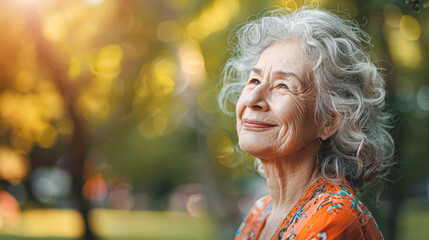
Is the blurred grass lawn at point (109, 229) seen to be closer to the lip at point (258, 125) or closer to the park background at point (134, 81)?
the park background at point (134, 81)

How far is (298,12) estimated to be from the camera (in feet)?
6.62

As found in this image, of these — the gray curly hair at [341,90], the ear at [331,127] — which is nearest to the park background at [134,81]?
the gray curly hair at [341,90]

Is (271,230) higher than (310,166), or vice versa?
(310,166)

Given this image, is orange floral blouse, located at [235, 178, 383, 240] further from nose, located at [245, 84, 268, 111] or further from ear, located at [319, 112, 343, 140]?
nose, located at [245, 84, 268, 111]

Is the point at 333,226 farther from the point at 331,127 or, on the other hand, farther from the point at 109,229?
the point at 109,229

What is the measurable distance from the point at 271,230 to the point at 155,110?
7.64 m

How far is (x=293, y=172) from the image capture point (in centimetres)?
191

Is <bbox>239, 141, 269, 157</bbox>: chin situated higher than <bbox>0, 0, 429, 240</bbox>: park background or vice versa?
<bbox>239, 141, 269, 157</bbox>: chin

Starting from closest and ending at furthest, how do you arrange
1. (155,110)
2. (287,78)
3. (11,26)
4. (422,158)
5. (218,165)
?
1. (287,78)
2. (422,158)
3. (11,26)
4. (218,165)
5. (155,110)

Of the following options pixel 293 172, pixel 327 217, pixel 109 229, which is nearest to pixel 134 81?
pixel 293 172

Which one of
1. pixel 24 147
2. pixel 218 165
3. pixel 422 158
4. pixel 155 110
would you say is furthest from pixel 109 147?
pixel 422 158

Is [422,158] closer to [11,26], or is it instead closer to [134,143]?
[11,26]

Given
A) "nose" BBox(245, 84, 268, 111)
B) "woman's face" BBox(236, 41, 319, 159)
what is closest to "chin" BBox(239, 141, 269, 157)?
"woman's face" BBox(236, 41, 319, 159)

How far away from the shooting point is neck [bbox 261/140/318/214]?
189 cm
